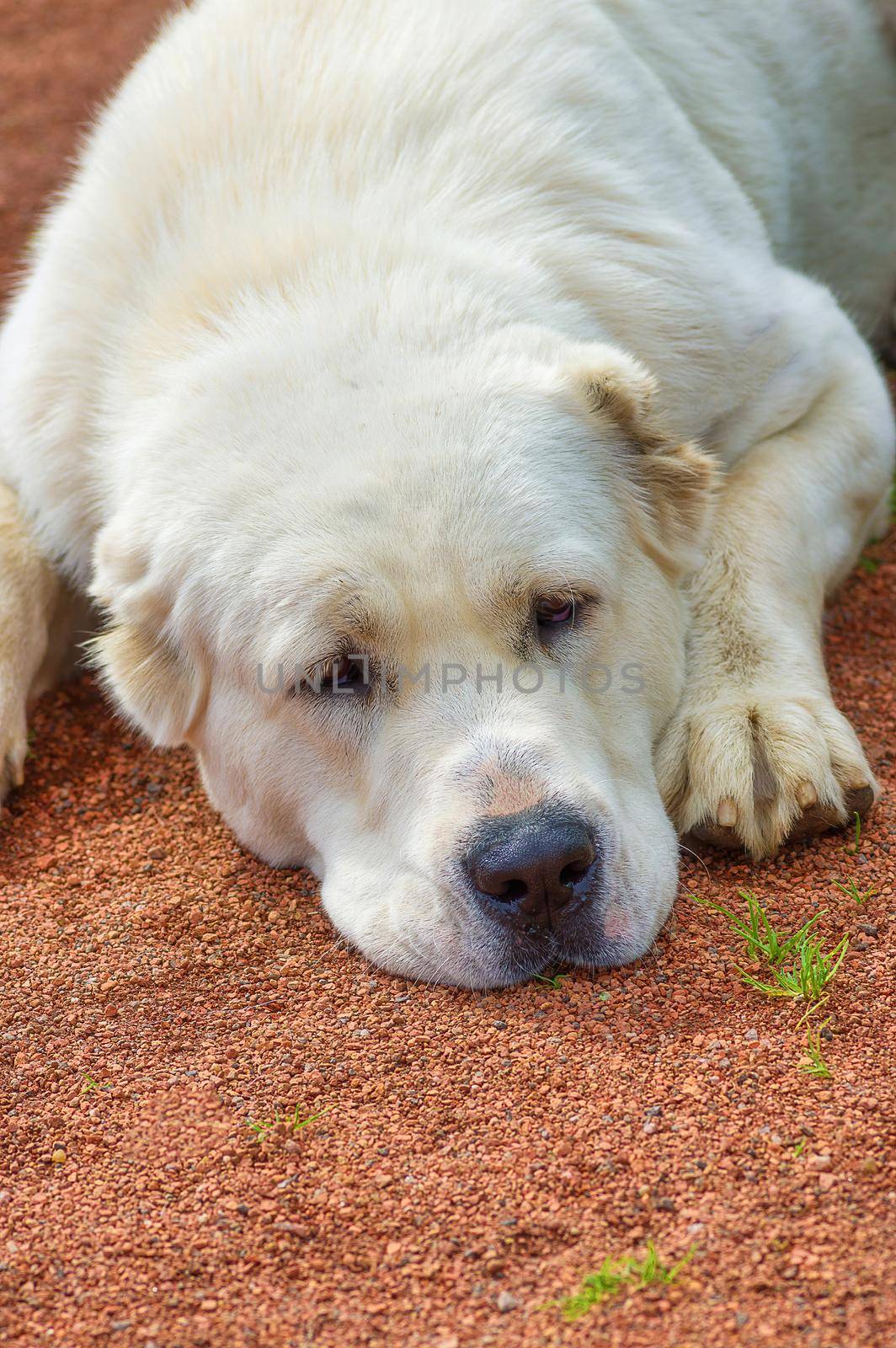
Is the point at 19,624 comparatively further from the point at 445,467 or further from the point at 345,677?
the point at 445,467

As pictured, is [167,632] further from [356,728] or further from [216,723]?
[356,728]

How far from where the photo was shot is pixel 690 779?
11.1 ft

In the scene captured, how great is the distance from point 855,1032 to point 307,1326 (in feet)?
3.85

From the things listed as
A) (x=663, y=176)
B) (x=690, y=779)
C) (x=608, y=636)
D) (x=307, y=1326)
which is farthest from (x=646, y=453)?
(x=307, y=1326)

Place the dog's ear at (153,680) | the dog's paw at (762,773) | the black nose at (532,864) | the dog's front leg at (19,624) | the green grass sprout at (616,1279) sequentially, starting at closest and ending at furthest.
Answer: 1. the green grass sprout at (616,1279)
2. the black nose at (532,864)
3. the dog's paw at (762,773)
4. the dog's ear at (153,680)
5. the dog's front leg at (19,624)

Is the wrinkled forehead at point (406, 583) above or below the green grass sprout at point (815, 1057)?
above

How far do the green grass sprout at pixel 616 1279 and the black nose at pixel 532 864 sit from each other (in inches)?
28.9

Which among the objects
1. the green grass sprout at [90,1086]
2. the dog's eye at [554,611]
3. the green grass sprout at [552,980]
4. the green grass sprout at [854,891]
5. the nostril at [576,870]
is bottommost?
the green grass sprout at [90,1086]

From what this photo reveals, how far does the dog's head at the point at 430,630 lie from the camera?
2934mm

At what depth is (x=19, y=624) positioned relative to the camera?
13.1 ft

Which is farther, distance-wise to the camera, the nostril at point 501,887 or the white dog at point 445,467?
the white dog at point 445,467

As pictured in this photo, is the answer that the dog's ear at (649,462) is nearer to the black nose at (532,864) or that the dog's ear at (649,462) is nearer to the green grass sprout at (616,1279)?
the black nose at (532,864)

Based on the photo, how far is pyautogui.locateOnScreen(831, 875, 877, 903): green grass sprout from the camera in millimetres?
3125

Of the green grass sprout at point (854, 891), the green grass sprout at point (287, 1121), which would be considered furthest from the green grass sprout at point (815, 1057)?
the green grass sprout at point (287, 1121)
